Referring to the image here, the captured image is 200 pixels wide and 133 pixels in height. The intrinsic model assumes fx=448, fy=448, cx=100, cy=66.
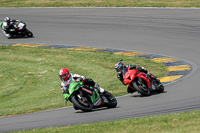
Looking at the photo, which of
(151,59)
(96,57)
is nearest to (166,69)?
(151,59)

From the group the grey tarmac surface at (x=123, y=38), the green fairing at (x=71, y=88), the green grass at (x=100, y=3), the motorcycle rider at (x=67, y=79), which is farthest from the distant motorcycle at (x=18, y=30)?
the green fairing at (x=71, y=88)

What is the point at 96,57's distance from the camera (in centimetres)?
2364

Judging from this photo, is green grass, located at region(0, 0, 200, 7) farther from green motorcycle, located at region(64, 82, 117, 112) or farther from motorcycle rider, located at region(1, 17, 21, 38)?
green motorcycle, located at region(64, 82, 117, 112)

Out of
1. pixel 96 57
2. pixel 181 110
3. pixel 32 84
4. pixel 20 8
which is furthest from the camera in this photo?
pixel 20 8

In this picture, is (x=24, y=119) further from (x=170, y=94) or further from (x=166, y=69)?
(x=166, y=69)

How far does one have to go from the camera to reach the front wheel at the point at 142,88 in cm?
1496

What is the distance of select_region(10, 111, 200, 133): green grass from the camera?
972 centimetres

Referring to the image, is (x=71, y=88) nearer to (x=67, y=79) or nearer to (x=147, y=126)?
(x=67, y=79)

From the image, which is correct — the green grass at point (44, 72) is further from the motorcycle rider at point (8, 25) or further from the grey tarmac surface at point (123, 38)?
the motorcycle rider at point (8, 25)

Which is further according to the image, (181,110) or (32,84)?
(32,84)

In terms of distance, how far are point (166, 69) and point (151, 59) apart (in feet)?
7.33

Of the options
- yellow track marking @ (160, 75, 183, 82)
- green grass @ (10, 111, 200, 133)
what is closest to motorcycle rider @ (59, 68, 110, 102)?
green grass @ (10, 111, 200, 133)

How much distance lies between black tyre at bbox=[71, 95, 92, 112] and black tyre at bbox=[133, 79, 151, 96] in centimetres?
219

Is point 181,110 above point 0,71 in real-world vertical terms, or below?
above
